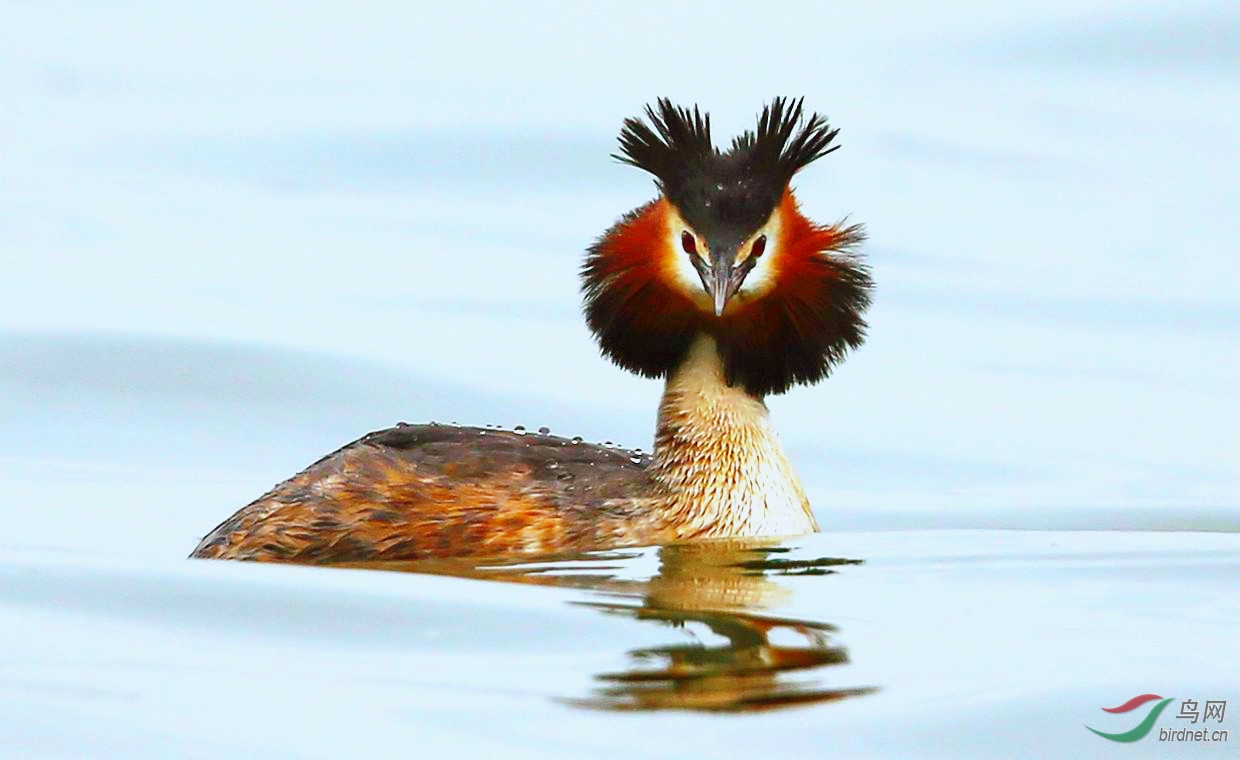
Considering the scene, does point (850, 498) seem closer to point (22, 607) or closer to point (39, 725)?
point (22, 607)

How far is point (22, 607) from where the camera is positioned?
9.93m

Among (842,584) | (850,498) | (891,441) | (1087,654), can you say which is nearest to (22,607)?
(842,584)

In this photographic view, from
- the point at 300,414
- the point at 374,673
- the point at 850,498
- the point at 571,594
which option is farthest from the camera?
the point at 300,414

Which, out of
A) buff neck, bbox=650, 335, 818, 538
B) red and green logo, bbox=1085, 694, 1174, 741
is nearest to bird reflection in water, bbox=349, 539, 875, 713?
buff neck, bbox=650, 335, 818, 538

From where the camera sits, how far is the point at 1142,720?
828 cm

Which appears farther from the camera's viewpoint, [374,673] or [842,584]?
[842,584]

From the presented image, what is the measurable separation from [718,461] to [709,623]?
6.22ft

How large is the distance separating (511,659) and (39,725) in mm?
1482

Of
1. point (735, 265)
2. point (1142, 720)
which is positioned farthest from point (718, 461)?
point (1142, 720)

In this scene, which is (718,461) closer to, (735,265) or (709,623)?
(735,265)

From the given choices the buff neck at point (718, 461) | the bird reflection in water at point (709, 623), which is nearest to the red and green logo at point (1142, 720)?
the bird reflection in water at point (709, 623)

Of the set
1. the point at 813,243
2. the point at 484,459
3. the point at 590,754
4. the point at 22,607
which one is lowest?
the point at 590,754

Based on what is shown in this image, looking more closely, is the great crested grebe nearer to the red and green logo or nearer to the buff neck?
the buff neck

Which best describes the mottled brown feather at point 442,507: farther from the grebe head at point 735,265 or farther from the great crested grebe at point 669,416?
the grebe head at point 735,265
